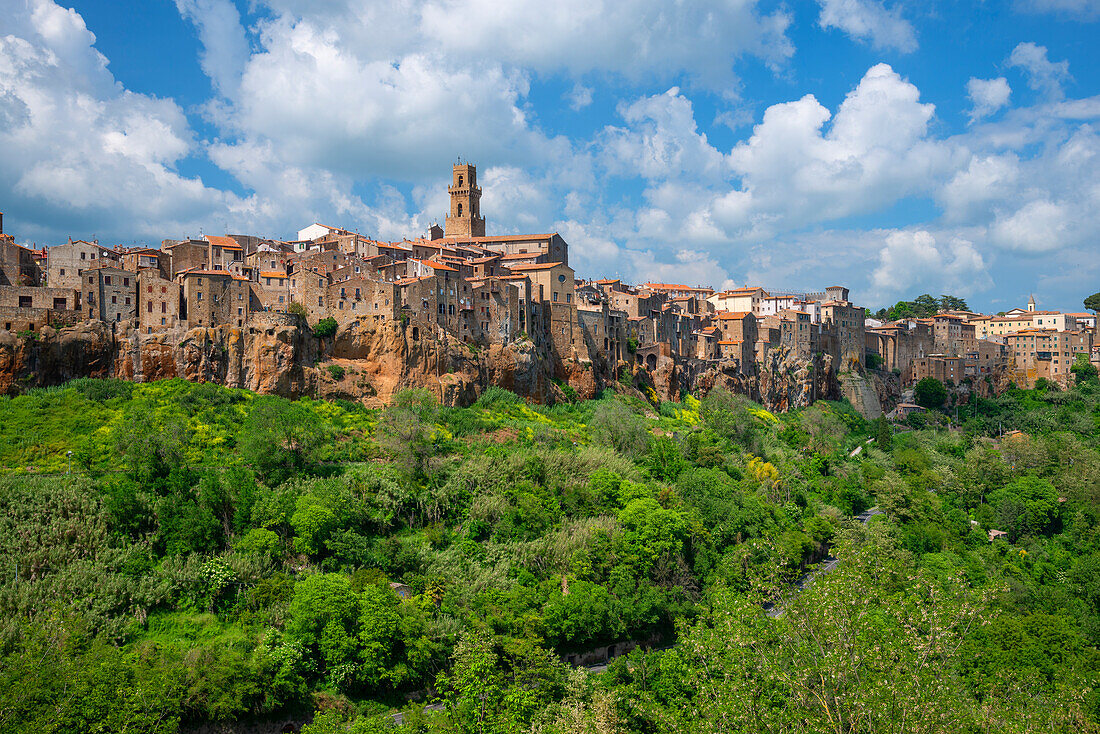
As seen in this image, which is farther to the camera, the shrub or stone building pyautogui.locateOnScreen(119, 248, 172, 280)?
the shrub

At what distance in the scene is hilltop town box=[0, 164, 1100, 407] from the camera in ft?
164

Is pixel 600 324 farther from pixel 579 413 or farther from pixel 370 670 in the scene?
pixel 370 670

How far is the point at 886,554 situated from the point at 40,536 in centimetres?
4340

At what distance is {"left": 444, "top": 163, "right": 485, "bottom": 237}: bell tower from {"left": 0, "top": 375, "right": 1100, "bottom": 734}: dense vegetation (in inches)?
1628

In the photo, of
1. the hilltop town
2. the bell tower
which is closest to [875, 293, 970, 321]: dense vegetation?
the hilltop town

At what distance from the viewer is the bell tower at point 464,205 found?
3797 inches

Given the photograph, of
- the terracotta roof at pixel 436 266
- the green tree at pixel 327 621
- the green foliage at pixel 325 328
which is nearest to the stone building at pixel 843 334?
the terracotta roof at pixel 436 266

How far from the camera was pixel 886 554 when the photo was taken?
47.0 meters

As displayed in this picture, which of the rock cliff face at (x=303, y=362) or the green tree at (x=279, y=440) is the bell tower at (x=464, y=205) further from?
the green tree at (x=279, y=440)

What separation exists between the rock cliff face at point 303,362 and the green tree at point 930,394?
5742 cm

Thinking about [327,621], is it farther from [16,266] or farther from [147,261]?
[16,266]

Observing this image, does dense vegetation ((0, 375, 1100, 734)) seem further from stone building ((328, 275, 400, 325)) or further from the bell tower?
the bell tower

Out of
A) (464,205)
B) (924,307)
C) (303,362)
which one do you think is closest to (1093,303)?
(924,307)

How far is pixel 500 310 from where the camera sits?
6238cm
